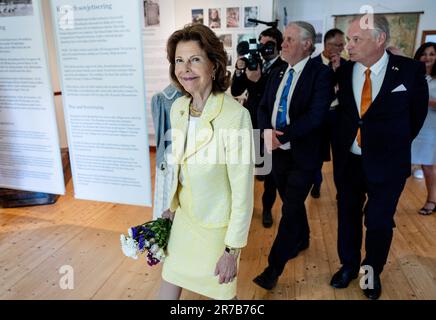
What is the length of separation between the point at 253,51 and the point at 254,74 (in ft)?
0.65

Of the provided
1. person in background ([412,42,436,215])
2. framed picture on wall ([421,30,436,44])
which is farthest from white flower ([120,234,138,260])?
framed picture on wall ([421,30,436,44])

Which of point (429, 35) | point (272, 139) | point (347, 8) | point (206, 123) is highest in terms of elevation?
point (347, 8)

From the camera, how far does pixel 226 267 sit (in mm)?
1406

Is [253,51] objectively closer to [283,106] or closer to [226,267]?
[283,106]

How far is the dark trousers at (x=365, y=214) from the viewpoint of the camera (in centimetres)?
197

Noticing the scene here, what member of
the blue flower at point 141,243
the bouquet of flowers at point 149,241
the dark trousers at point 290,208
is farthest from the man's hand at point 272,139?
the blue flower at point 141,243

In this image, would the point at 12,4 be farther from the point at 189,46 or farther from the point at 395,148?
the point at 395,148

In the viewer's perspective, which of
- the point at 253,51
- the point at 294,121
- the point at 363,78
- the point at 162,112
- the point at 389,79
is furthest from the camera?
the point at 253,51

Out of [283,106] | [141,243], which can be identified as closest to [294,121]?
[283,106]

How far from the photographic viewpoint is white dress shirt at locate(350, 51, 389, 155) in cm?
186

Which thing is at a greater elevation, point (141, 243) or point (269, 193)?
point (141, 243)

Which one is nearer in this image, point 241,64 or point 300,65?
point 300,65

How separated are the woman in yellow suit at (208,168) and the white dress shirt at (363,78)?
883mm
